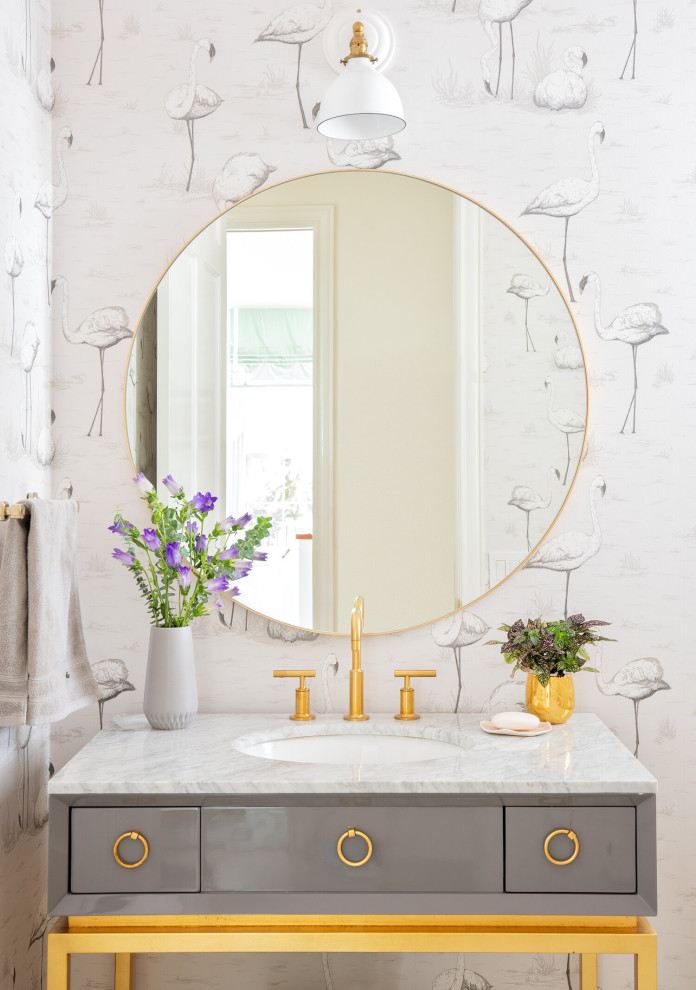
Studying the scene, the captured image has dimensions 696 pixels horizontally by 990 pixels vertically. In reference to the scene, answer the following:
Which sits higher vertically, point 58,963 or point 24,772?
point 24,772

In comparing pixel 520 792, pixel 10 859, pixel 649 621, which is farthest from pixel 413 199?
pixel 10 859

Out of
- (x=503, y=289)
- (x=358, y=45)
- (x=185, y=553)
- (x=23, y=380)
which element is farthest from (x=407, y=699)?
(x=358, y=45)

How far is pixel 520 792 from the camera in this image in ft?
4.23

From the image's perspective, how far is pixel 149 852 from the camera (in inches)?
51.4

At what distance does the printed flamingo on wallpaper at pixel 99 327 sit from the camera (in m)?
1.79

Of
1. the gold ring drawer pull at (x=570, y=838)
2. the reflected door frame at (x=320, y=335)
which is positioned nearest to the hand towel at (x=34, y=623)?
the reflected door frame at (x=320, y=335)

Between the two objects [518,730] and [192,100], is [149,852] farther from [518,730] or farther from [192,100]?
[192,100]

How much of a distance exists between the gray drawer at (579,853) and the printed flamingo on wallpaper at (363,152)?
1293 millimetres

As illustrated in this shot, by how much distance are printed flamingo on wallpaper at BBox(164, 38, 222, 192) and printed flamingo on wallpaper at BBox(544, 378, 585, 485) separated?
883 millimetres

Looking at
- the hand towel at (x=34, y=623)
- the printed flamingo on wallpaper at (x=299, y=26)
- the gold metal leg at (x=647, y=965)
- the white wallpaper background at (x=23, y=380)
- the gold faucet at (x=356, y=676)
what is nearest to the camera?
the gold metal leg at (x=647, y=965)

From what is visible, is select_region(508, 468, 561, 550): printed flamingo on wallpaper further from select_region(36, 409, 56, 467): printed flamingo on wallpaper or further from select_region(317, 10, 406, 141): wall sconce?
select_region(36, 409, 56, 467): printed flamingo on wallpaper

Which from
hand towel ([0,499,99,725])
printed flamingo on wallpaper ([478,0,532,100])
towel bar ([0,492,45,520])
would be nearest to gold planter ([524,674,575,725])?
hand towel ([0,499,99,725])

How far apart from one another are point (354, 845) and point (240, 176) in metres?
1.33

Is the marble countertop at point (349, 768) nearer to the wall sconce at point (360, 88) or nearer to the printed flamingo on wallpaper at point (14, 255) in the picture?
the printed flamingo on wallpaper at point (14, 255)
